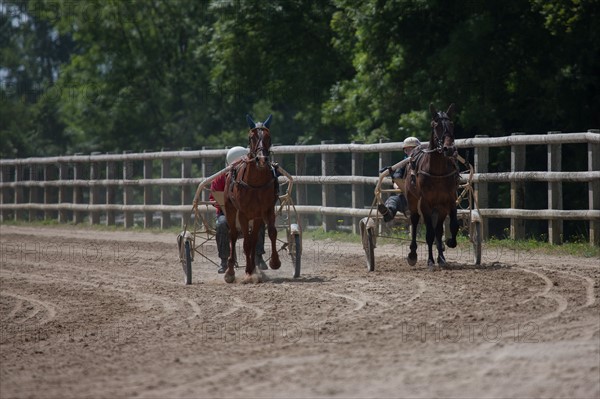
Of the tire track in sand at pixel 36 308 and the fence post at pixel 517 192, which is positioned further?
the fence post at pixel 517 192

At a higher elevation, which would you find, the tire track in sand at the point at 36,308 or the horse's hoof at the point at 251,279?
the horse's hoof at the point at 251,279

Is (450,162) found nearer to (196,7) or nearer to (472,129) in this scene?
(472,129)

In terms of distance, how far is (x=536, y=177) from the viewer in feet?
56.3

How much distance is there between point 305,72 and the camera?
1219 inches

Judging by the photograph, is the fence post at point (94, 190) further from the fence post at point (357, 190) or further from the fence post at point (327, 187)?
the fence post at point (357, 190)

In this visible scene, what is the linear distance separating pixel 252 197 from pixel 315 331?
4355 mm

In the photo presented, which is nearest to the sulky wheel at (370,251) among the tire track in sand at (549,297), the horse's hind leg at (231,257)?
the horse's hind leg at (231,257)

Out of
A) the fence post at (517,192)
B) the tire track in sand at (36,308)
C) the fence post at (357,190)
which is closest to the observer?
the tire track in sand at (36,308)

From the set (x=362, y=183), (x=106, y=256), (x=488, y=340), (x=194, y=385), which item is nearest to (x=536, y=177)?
(x=362, y=183)

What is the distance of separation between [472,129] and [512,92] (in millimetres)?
1259

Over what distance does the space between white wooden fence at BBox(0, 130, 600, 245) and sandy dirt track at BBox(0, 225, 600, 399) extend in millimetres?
1353

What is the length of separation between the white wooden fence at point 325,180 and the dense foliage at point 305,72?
1.26 m

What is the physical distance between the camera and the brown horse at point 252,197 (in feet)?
44.7

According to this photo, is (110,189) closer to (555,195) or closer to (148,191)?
(148,191)
